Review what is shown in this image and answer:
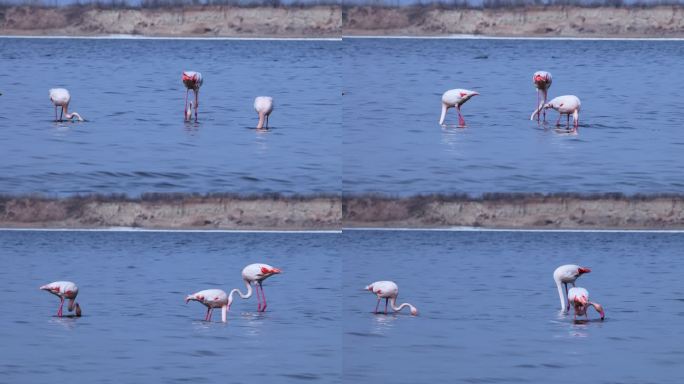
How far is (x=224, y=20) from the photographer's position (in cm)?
552

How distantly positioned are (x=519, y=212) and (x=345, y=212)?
68cm

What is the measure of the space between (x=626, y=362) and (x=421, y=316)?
2.63 ft

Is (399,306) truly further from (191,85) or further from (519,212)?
(191,85)

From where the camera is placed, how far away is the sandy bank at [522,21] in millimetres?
5410

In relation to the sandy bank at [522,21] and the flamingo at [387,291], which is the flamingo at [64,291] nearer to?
the flamingo at [387,291]

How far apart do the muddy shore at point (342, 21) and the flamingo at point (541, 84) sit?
7.4 inches

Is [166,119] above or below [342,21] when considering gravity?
below

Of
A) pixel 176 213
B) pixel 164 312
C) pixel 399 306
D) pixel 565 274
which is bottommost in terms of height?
pixel 164 312

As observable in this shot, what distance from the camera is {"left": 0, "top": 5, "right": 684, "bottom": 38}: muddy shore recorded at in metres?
5.39

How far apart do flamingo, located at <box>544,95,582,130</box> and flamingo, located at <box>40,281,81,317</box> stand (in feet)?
6.42

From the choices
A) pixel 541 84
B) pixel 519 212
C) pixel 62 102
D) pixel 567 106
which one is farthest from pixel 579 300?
pixel 62 102

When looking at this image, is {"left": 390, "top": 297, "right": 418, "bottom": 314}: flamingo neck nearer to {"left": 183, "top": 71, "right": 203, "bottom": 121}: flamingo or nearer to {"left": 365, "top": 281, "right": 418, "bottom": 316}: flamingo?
{"left": 365, "top": 281, "right": 418, "bottom": 316}: flamingo

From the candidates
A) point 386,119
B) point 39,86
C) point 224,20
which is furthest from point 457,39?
point 39,86

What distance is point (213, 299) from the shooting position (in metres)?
5.26
